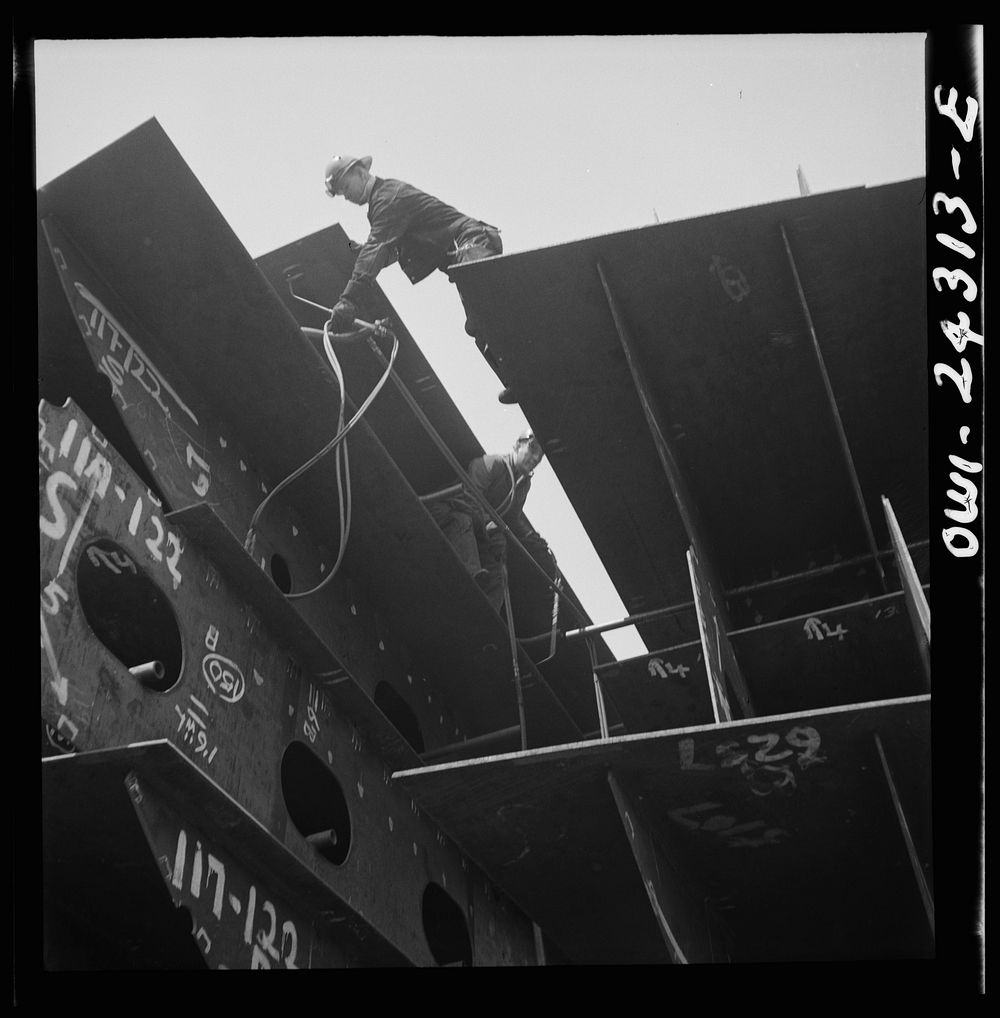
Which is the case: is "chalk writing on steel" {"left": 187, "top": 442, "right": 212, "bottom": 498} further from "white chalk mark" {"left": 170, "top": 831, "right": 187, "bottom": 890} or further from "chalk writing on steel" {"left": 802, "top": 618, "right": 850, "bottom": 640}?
"chalk writing on steel" {"left": 802, "top": 618, "right": 850, "bottom": 640}

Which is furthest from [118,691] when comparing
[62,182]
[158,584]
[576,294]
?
[576,294]

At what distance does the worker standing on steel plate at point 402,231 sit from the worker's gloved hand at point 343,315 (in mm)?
42

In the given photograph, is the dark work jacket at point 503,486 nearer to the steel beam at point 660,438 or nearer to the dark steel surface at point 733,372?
the dark steel surface at point 733,372

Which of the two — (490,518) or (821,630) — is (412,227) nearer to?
(490,518)

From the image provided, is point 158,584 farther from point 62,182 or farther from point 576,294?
point 576,294

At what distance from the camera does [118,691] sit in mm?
5453

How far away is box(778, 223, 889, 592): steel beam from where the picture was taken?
23.5ft

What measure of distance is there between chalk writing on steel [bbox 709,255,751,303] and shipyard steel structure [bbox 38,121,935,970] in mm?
11

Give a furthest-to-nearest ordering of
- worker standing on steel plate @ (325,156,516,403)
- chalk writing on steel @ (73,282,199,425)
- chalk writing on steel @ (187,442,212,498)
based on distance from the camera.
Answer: worker standing on steel plate @ (325,156,516,403) < chalk writing on steel @ (187,442,212,498) < chalk writing on steel @ (73,282,199,425)

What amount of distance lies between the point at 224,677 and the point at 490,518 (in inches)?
146

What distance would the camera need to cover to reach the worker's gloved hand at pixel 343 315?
8.76 m

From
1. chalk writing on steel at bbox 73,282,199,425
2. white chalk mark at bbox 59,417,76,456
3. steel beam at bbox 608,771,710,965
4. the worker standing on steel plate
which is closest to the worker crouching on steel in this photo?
the worker standing on steel plate

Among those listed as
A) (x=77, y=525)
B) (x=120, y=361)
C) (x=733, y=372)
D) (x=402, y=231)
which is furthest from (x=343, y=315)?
(x=77, y=525)

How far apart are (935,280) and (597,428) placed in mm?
3299
